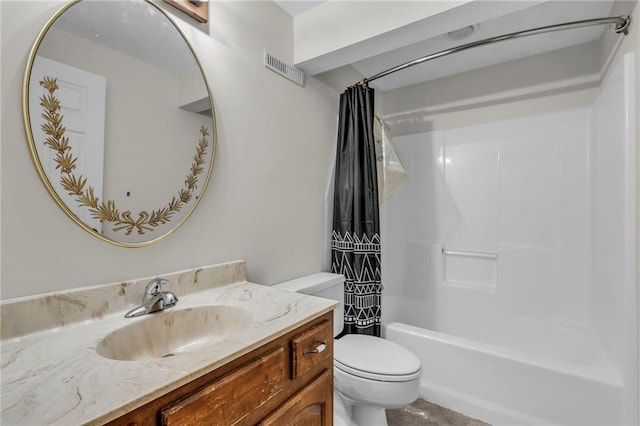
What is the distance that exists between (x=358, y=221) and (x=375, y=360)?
0.80m

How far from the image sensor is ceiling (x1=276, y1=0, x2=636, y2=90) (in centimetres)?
163

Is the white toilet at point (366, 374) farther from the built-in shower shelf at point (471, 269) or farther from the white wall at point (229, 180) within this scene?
the built-in shower shelf at point (471, 269)

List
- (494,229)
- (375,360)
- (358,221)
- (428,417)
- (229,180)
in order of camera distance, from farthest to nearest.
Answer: (494,229) → (358,221) → (428,417) → (375,360) → (229,180)

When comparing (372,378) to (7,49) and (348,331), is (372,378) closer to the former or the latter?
(348,331)

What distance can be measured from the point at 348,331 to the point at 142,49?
1794 mm

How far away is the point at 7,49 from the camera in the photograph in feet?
2.66

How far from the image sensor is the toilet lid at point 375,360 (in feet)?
4.58

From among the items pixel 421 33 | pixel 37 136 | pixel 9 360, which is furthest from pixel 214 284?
pixel 421 33

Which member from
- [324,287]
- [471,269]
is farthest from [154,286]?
[471,269]

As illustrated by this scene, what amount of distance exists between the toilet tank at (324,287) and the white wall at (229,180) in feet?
0.24

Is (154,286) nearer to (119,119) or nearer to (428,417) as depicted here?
(119,119)

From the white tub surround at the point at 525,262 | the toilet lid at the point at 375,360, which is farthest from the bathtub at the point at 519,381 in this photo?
the toilet lid at the point at 375,360

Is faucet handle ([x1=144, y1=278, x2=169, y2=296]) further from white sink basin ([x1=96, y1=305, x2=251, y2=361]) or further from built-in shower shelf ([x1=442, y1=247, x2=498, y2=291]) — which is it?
built-in shower shelf ([x1=442, y1=247, x2=498, y2=291])

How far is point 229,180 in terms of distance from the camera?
4.58ft
